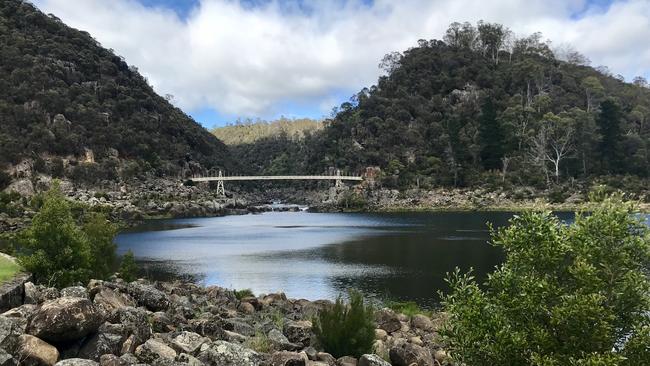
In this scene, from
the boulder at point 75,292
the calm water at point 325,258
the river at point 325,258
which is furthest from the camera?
the calm water at point 325,258

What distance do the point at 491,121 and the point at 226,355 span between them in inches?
5594

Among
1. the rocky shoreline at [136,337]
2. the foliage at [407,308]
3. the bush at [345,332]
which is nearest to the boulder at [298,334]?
the rocky shoreline at [136,337]

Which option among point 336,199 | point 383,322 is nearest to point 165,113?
point 336,199

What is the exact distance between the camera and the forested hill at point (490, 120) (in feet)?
436

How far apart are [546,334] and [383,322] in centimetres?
1299

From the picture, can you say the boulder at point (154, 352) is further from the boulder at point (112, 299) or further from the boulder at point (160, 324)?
the boulder at point (112, 299)

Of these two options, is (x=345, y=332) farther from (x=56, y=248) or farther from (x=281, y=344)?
(x=56, y=248)

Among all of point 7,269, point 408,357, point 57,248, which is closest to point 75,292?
point 7,269

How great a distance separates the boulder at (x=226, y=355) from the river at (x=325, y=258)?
21710 millimetres

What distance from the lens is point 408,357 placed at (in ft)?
46.8

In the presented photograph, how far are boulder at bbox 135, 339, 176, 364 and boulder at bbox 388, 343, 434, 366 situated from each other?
6.78 m

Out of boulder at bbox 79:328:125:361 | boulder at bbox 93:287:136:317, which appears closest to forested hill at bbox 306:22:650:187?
boulder at bbox 93:287:136:317

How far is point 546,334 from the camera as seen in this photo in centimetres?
845

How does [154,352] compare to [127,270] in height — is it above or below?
above
